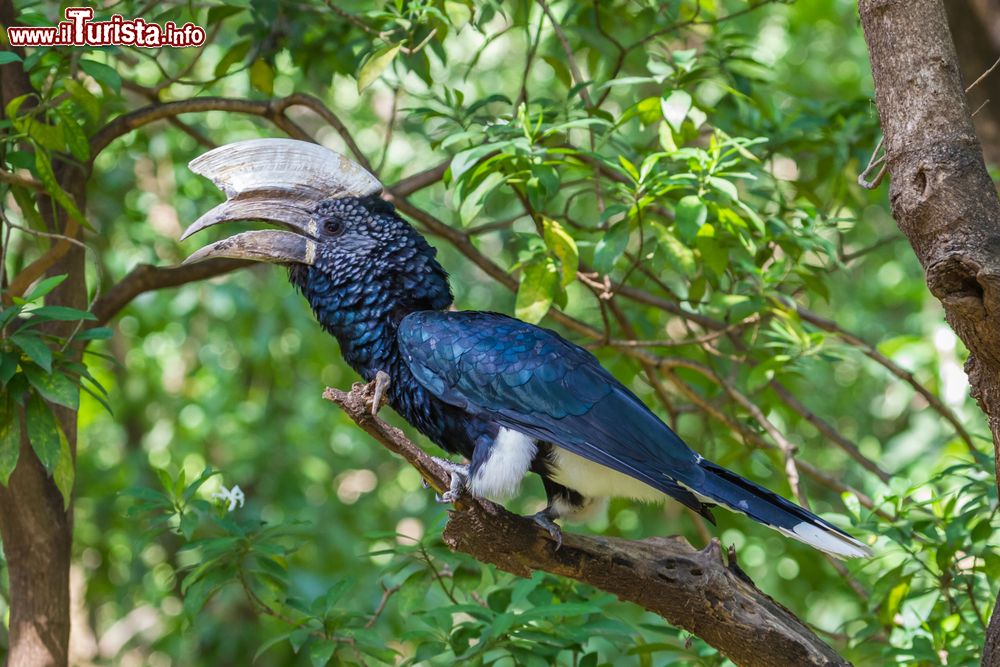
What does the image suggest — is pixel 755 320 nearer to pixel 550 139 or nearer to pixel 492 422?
pixel 550 139

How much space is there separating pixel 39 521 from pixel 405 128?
6.44ft

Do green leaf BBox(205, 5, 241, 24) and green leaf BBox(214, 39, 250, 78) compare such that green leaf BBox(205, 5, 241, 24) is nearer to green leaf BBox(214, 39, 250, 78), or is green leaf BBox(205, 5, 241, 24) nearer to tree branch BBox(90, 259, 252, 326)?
green leaf BBox(214, 39, 250, 78)

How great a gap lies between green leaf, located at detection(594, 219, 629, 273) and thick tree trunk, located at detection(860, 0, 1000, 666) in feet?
3.10

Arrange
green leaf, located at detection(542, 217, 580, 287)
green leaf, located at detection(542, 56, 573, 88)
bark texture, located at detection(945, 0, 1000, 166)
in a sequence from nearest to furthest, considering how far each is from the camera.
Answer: green leaf, located at detection(542, 217, 580, 287)
green leaf, located at detection(542, 56, 573, 88)
bark texture, located at detection(945, 0, 1000, 166)

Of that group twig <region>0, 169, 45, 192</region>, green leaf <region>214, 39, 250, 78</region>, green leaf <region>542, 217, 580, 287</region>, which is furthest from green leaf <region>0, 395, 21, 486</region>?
green leaf <region>542, 217, 580, 287</region>

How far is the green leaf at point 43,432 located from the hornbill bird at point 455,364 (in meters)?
0.56

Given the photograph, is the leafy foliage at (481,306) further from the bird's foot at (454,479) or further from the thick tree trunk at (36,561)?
the bird's foot at (454,479)

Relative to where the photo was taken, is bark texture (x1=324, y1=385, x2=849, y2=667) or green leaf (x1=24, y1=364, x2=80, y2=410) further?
green leaf (x1=24, y1=364, x2=80, y2=410)

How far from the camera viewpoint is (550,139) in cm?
335

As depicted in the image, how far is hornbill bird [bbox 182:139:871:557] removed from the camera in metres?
2.53

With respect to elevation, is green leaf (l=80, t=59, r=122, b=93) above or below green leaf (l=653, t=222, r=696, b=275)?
above

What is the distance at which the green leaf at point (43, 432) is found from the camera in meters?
2.71

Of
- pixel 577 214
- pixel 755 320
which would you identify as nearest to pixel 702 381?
pixel 755 320

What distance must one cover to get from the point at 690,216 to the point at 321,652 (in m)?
1.54
